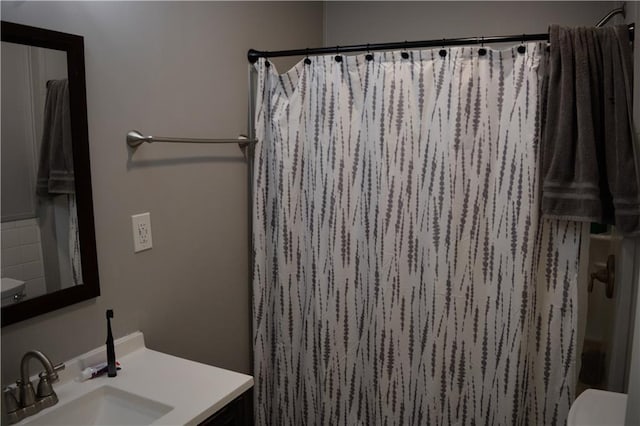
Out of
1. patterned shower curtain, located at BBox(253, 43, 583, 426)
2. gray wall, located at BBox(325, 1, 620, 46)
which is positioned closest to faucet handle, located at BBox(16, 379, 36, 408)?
patterned shower curtain, located at BBox(253, 43, 583, 426)

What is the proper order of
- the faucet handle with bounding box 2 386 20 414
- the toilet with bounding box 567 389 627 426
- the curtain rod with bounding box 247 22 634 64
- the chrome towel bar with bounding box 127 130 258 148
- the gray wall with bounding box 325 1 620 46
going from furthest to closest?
the gray wall with bounding box 325 1 620 46, the curtain rod with bounding box 247 22 634 64, the chrome towel bar with bounding box 127 130 258 148, the toilet with bounding box 567 389 627 426, the faucet handle with bounding box 2 386 20 414

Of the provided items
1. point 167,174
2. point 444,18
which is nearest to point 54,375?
point 167,174

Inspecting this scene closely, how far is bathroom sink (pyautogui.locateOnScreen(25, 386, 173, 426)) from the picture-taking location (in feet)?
4.29

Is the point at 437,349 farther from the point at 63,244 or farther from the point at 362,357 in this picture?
the point at 63,244

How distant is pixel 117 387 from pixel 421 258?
3.76ft

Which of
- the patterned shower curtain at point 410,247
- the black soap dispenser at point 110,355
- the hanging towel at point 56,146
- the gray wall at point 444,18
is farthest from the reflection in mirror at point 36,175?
the gray wall at point 444,18

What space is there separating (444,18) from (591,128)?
116 cm

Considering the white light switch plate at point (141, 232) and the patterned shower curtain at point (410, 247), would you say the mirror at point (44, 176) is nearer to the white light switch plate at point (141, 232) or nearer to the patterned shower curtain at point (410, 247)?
the white light switch plate at point (141, 232)

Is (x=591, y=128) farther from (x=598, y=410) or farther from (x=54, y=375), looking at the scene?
(x=54, y=375)

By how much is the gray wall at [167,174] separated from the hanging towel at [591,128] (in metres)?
1.22

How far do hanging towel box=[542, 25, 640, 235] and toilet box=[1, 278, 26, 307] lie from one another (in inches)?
64.7

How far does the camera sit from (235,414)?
55.7 inches

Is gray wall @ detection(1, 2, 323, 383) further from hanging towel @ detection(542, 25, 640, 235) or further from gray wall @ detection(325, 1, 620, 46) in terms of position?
hanging towel @ detection(542, 25, 640, 235)

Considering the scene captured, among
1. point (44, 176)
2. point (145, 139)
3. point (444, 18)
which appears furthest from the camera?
point (444, 18)
